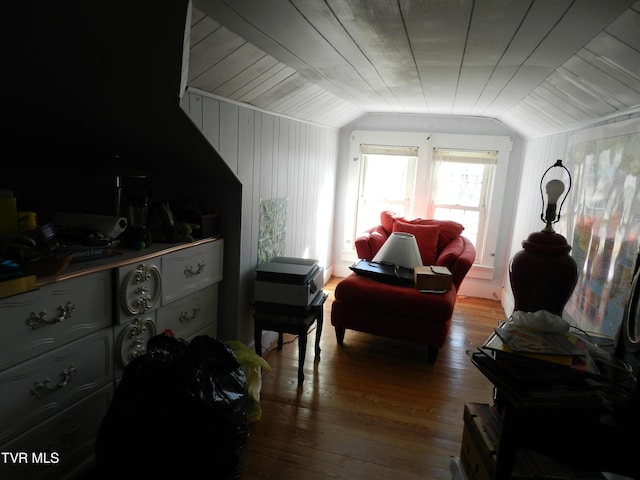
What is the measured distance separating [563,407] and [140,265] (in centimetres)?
169

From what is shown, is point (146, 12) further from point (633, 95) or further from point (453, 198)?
point (453, 198)

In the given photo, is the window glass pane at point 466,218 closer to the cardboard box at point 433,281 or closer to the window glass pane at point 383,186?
the window glass pane at point 383,186

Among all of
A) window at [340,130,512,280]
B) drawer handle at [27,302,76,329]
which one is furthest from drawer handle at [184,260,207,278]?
window at [340,130,512,280]

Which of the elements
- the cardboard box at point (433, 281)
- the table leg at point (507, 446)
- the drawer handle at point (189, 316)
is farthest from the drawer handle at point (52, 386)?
the cardboard box at point (433, 281)

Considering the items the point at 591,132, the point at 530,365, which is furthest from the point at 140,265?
the point at 591,132

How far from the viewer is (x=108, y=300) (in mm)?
1741

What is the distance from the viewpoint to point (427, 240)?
13.1ft

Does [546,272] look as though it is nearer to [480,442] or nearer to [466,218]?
[480,442]

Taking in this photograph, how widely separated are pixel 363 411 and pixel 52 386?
1.60 m

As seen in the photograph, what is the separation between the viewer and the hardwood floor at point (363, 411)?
Answer: 1981 mm

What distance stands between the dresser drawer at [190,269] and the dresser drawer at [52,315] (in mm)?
367

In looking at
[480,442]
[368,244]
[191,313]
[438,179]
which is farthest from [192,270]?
[438,179]

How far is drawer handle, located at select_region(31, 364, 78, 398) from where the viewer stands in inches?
58.0

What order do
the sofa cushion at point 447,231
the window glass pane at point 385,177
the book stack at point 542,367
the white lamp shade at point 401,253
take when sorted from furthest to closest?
1. the window glass pane at point 385,177
2. the sofa cushion at point 447,231
3. the white lamp shade at point 401,253
4. the book stack at point 542,367
